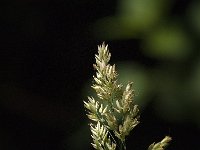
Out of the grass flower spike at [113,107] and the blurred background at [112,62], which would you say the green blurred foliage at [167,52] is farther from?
the grass flower spike at [113,107]

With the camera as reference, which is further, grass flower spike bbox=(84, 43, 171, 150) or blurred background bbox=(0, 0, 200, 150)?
blurred background bbox=(0, 0, 200, 150)

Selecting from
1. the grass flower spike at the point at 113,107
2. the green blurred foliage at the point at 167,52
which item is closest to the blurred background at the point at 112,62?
the green blurred foliage at the point at 167,52

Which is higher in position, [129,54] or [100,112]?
[129,54]

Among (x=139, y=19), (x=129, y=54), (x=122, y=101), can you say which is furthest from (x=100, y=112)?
(x=129, y=54)

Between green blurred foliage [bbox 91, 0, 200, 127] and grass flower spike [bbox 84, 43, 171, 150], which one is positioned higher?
green blurred foliage [bbox 91, 0, 200, 127]

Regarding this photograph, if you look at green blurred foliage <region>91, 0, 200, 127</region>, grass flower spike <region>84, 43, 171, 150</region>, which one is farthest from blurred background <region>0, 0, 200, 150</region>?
grass flower spike <region>84, 43, 171, 150</region>

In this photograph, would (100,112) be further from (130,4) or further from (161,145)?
(130,4)

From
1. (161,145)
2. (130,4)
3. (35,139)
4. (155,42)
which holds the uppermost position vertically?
(35,139)

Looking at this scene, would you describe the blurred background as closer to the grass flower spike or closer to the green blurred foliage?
Answer: the green blurred foliage

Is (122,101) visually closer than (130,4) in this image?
Yes
